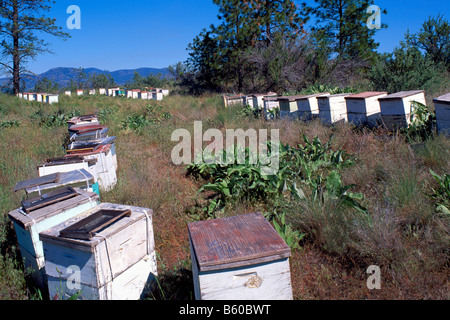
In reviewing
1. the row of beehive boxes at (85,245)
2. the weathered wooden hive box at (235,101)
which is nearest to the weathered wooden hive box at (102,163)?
the row of beehive boxes at (85,245)

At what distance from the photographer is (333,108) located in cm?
599

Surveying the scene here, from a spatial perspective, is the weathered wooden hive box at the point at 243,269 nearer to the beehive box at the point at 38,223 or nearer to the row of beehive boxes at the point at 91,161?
the beehive box at the point at 38,223

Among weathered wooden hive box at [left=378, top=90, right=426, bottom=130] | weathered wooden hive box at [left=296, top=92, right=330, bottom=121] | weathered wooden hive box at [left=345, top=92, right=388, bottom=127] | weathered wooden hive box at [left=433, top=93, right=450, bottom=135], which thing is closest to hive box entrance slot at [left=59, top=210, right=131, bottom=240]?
weathered wooden hive box at [left=433, top=93, right=450, bottom=135]

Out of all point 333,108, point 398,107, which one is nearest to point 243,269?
point 398,107

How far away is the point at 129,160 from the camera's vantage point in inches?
228

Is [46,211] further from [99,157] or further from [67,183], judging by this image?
[99,157]

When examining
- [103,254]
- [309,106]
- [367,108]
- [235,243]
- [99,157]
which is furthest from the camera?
[309,106]

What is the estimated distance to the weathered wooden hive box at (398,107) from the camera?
15.5 feet

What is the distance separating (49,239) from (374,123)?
509cm

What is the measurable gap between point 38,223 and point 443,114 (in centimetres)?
477

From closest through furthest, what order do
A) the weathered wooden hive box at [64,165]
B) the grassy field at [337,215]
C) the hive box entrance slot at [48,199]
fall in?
the grassy field at [337,215], the hive box entrance slot at [48,199], the weathered wooden hive box at [64,165]

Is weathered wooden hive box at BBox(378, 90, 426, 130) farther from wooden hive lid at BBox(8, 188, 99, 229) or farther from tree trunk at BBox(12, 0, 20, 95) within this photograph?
tree trunk at BBox(12, 0, 20, 95)

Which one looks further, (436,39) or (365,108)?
(436,39)

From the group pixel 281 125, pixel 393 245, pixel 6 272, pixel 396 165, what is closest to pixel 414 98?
pixel 396 165
